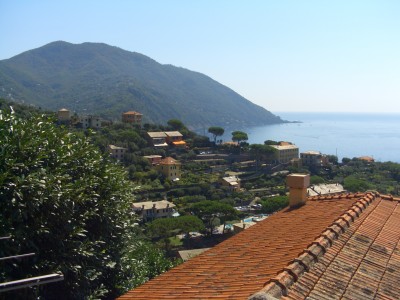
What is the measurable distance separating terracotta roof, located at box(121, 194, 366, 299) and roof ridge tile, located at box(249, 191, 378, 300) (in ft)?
0.43

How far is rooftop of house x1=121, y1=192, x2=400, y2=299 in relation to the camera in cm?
371

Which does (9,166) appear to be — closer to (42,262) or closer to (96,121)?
(42,262)

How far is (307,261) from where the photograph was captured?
4.03m

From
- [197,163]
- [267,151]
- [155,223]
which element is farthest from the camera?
[267,151]

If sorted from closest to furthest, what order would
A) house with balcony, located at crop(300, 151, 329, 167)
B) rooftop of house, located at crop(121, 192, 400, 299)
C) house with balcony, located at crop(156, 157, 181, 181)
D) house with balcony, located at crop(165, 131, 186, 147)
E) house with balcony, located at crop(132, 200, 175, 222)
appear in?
rooftop of house, located at crop(121, 192, 400, 299), house with balcony, located at crop(132, 200, 175, 222), house with balcony, located at crop(156, 157, 181, 181), house with balcony, located at crop(165, 131, 186, 147), house with balcony, located at crop(300, 151, 329, 167)

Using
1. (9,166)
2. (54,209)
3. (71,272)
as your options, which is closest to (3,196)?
(9,166)

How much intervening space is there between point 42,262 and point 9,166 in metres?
1.55

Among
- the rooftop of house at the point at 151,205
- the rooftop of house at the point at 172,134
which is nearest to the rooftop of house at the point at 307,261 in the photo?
the rooftop of house at the point at 151,205

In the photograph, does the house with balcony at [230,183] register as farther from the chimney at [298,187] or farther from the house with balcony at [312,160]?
the chimney at [298,187]

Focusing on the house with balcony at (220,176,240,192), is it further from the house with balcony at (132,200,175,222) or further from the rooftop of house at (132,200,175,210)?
the house with balcony at (132,200,175,222)

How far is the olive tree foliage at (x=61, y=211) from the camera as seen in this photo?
19.6 feet

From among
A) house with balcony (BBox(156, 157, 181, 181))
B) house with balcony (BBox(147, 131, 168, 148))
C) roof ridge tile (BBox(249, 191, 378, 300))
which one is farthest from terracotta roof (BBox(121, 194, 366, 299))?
house with balcony (BBox(147, 131, 168, 148))

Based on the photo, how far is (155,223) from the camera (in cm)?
2858

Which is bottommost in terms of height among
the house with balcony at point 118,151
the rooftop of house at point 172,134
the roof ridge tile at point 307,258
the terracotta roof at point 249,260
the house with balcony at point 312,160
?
the house with balcony at point 312,160
